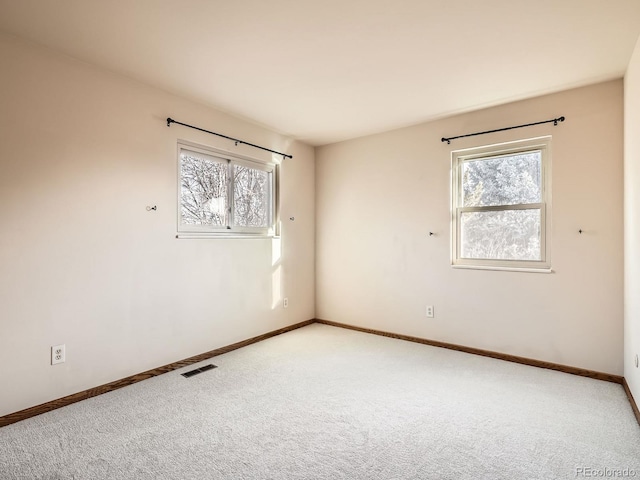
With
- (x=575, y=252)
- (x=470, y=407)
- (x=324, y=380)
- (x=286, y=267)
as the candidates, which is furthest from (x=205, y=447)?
(x=575, y=252)

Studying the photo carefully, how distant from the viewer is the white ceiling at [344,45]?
6.37ft

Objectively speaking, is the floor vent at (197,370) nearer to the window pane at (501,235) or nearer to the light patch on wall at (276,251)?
the light patch on wall at (276,251)

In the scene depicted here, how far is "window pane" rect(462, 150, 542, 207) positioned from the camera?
3.26 meters

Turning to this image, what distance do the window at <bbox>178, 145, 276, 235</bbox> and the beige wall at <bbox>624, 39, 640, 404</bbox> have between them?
322 cm

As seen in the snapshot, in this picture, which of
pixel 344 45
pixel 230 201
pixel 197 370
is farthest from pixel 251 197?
pixel 344 45

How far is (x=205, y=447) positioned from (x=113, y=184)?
2.00 metres

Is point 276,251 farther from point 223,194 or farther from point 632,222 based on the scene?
point 632,222

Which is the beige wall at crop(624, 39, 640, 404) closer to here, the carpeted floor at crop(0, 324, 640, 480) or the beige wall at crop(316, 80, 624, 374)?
the beige wall at crop(316, 80, 624, 374)

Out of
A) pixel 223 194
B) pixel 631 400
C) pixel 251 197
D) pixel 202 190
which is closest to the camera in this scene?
pixel 631 400

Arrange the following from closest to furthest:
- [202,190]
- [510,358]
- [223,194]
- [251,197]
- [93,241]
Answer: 1. [93,241]
2. [510,358]
3. [202,190]
4. [223,194]
5. [251,197]

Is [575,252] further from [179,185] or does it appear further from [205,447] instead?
[179,185]

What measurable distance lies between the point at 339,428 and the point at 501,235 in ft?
8.00

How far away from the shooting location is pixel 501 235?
11.3 feet

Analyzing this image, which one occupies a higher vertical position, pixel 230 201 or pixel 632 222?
pixel 230 201
